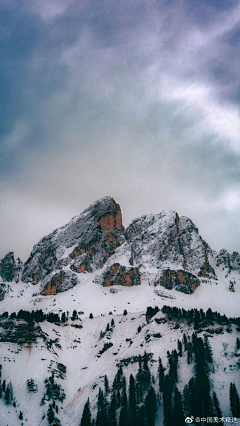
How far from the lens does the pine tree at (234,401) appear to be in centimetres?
11893

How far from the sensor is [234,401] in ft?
399

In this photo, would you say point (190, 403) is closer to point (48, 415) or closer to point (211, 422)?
point (211, 422)

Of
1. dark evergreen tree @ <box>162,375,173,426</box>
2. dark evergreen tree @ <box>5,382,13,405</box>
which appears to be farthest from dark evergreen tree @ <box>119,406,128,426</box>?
dark evergreen tree @ <box>5,382,13,405</box>

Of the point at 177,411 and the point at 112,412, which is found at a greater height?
the point at 177,411

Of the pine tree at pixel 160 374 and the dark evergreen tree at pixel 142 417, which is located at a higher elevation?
the pine tree at pixel 160 374

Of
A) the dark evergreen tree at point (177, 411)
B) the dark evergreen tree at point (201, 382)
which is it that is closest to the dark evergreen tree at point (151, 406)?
the dark evergreen tree at point (177, 411)

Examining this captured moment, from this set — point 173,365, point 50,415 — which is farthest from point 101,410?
point 173,365

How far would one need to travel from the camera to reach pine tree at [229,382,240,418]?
118925 mm

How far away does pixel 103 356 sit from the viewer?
186625 millimetres

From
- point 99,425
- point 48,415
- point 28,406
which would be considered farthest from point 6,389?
point 99,425

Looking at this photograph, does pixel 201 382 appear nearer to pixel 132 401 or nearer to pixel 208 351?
pixel 208 351

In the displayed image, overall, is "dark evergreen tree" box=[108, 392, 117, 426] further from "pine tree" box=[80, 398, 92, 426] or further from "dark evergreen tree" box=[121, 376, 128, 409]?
"pine tree" box=[80, 398, 92, 426]

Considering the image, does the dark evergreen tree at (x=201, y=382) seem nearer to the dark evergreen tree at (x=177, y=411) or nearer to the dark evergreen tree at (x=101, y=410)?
the dark evergreen tree at (x=177, y=411)

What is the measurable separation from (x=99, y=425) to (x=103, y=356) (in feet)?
186
